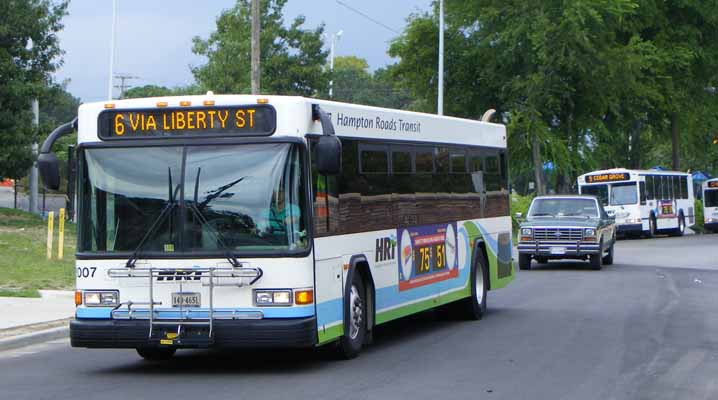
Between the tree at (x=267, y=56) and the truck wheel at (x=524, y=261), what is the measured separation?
2403cm

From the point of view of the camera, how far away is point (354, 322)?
12797 mm

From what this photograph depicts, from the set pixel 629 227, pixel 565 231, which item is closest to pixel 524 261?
pixel 565 231

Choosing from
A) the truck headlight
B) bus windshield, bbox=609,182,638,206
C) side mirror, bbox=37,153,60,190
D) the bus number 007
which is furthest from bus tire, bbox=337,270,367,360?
bus windshield, bbox=609,182,638,206

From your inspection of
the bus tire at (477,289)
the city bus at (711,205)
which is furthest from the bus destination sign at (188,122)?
the city bus at (711,205)

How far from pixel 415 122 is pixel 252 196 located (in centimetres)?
423

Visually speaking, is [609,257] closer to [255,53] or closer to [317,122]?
[255,53]

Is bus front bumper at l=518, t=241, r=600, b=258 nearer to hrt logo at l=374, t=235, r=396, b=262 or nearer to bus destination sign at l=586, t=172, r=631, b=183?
hrt logo at l=374, t=235, r=396, b=262

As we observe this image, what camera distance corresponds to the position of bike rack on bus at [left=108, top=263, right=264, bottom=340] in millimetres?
11242

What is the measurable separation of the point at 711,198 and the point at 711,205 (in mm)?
341

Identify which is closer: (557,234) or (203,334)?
(203,334)

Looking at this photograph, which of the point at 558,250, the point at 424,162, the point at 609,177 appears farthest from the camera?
the point at 609,177

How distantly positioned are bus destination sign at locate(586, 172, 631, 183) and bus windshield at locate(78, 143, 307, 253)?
37.0m

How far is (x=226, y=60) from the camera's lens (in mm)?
52062

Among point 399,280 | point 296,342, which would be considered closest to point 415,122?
point 399,280
